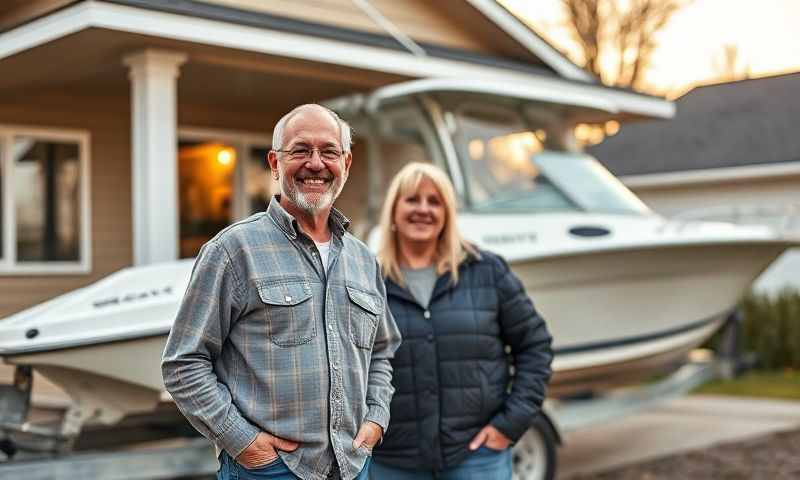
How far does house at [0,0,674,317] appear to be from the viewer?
6633 millimetres

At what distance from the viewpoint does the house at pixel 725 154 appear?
1625 centimetres

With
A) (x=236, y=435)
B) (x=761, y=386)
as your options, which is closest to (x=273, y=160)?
(x=236, y=435)

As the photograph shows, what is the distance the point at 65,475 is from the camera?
16.0 feet

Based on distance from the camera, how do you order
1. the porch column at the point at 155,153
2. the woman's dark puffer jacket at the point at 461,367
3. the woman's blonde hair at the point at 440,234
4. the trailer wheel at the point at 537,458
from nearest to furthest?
the woman's dark puffer jacket at the point at 461,367, the woman's blonde hair at the point at 440,234, the trailer wheel at the point at 537,458, the porch column at the point at 155,153

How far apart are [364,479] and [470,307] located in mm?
1060

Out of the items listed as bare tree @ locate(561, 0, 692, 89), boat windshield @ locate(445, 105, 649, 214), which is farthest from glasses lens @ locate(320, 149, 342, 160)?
bare tree @ locate(561, 0, 692, 89)

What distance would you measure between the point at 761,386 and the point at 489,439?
372 inches

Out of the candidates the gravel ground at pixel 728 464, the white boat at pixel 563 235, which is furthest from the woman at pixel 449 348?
the gravel ground at pixel 728 464

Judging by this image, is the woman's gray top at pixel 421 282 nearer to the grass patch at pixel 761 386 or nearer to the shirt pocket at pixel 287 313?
the shirt pocket at pixel 287 313

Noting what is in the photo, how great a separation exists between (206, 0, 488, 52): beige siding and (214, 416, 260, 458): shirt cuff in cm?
574

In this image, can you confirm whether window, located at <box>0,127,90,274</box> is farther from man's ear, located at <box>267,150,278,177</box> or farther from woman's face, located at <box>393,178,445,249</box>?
man's ear, located at <box>267,150,278,177</box>

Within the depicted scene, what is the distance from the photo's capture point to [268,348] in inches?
100

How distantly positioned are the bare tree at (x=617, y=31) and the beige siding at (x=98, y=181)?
16.3 metres

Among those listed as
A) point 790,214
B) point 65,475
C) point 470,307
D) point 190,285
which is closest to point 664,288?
point 790,214
